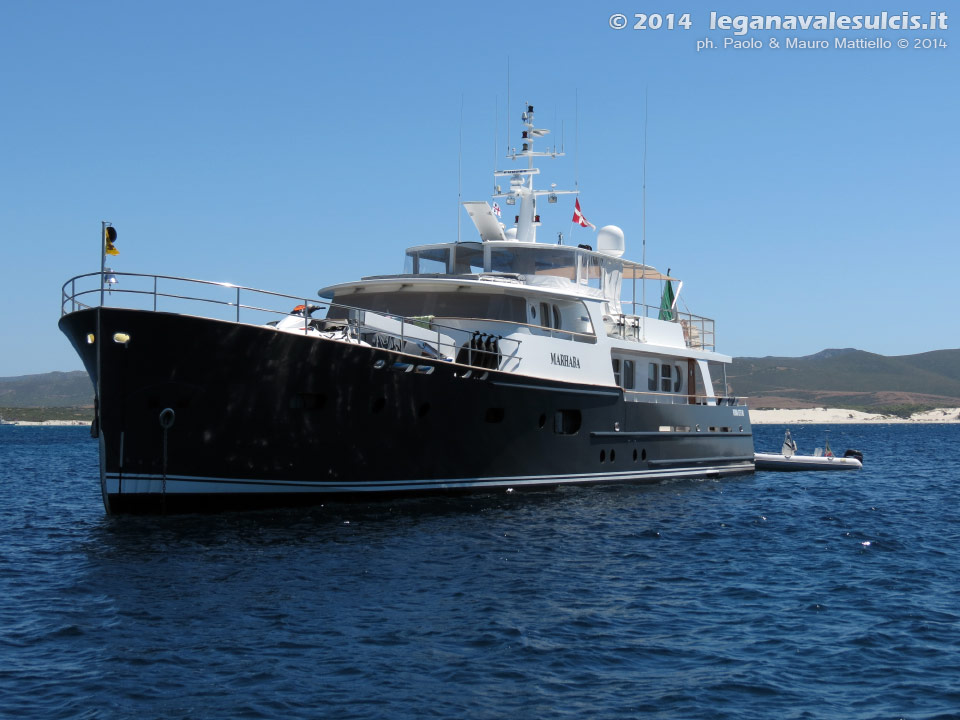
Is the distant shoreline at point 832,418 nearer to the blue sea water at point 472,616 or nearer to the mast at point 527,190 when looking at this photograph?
the mast at point 527,190

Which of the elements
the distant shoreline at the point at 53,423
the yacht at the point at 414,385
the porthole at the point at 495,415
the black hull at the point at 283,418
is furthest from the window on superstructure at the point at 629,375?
the distant shoreline at the point at 53,423

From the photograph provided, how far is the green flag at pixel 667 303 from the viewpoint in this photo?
2904cm

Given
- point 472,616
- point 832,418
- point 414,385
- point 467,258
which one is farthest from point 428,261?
point 832,418

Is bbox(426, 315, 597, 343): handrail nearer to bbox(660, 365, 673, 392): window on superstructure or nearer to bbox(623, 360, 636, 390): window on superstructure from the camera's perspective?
bbox(623, 360, 636, 390): window on superstructure

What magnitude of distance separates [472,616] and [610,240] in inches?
738

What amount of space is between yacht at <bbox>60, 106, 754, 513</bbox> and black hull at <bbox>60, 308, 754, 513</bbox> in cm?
3

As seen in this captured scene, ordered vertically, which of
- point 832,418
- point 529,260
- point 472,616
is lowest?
point 472,616

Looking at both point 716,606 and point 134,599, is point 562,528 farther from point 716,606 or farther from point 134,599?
point 134,599

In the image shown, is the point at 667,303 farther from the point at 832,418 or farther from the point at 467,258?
the point at 832,418

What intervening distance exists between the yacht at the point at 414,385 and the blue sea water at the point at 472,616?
2.97ft

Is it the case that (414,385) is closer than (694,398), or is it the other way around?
(414,385)

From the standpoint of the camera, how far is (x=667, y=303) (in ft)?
96.5

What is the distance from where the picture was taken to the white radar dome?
27.9 meters

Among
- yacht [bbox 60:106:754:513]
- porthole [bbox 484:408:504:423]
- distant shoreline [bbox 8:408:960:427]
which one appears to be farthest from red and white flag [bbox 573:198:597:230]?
distant shoreline [bbox 8:408:960:427]
